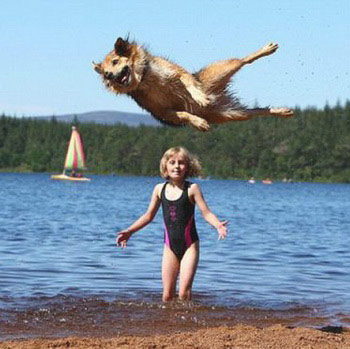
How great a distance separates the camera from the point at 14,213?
121 ft

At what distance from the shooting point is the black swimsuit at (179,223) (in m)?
9.75

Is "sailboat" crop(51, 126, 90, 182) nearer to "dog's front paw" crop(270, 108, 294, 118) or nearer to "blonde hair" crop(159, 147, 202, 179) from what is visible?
"blonde hair" crop(159, 147, 202, 179)

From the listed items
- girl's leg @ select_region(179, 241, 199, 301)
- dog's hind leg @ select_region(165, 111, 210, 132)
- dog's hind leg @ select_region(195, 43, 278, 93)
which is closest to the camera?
dog's hind leg @ select_region(165, 111, 210, 132)

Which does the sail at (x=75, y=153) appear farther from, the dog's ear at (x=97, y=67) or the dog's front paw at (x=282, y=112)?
the dog's ear at (x=97, y=67)

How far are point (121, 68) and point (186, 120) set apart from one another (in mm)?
822

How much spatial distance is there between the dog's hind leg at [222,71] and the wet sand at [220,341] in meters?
2.50

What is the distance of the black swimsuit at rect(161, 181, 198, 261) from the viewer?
975cm

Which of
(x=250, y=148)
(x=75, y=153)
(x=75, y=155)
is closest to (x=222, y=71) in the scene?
(x=75, y=153)

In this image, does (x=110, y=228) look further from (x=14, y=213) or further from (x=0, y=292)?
(x=0, y=292)

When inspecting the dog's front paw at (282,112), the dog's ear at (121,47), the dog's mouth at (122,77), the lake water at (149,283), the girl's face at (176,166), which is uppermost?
the dog's ear at (121,47)

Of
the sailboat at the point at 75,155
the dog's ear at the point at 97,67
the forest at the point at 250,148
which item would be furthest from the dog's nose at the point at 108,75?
the forest at the point at 250,148

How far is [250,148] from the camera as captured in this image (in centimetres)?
11956

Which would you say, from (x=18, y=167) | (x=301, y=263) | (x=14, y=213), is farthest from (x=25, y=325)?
(x=18, y=167)

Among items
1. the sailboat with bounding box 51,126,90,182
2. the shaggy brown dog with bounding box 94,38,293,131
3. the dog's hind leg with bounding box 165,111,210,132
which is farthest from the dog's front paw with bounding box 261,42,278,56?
the sailboat with bounding box 51,126,90,182
